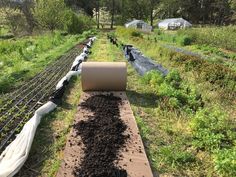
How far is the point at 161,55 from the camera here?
51.5 feet

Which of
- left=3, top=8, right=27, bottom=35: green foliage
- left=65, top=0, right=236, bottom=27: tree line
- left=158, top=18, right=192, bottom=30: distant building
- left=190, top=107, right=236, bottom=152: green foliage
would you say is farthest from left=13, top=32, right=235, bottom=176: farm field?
left=65, top=0, right=236, bottom=27: tree line

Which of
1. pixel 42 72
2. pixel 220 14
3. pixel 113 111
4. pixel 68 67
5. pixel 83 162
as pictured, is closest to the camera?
pixel 83 162

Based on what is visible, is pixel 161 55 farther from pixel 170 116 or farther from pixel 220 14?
pixel 220 14

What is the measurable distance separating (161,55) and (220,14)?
47.8 m

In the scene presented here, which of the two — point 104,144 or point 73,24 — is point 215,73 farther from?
point 73,24

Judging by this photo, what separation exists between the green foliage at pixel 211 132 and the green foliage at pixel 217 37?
16.9 metres

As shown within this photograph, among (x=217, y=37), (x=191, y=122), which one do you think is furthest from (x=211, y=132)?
(x=217, y=37)

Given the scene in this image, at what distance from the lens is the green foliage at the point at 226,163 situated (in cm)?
453

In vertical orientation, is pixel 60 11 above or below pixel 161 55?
Result: above

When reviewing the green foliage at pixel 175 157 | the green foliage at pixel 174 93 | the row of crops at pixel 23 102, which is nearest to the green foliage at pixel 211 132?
the green foliage at pixel 175 157

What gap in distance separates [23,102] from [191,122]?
4.29m

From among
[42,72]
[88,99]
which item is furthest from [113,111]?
[42,72]

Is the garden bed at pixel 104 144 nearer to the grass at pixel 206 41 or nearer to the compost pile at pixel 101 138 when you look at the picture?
the compost pile at pixel 101 138

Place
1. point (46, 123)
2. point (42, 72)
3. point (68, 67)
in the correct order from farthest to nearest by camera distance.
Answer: point (68, 67)
point (42, 72)
point (46, 123)
